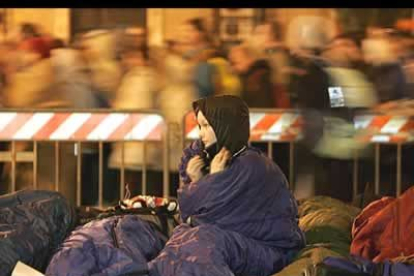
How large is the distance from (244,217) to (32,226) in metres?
0.95

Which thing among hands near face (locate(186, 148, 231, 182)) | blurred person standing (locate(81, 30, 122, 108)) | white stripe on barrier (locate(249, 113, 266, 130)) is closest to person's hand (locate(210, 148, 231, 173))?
hands near face (locate(186, 148, 231, 182))

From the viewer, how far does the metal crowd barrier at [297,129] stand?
8141 millimetres

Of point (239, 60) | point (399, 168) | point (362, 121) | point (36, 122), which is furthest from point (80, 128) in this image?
point (399, 168)

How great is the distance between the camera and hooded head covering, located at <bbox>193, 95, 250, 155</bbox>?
5.46m

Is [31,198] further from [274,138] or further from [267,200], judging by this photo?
[274,138]

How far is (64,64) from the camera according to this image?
27.0 ft

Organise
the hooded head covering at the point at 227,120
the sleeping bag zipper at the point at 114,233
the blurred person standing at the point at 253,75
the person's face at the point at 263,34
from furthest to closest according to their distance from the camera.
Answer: the blurred person standing at the point at 253,75 < the person's face at the point at 263,34 < the hooded head covering at the point at 227,120 < the sleeping bag zipper at the point at 114,233

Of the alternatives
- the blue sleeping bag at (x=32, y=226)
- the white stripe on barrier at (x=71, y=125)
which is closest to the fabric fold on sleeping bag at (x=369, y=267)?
the blue sleeping bag at (x=32, y=226)

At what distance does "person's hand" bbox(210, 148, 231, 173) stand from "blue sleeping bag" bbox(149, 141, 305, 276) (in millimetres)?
40

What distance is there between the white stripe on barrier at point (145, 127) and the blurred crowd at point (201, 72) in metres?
0.08

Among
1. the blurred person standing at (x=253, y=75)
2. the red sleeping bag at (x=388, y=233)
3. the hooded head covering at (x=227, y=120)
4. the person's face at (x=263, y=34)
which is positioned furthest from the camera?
the blurred person standing at (x=253, y=75)

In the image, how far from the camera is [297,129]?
8188 millimetres

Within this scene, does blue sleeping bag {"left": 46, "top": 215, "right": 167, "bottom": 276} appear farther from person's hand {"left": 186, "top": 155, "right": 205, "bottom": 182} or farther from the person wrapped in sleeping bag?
person's hand {"left": 186, "top": 155, "right": 205, "bottom": 182}

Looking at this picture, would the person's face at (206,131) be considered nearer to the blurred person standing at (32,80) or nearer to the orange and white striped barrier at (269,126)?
the orange and white striped barrier at (269,126)
